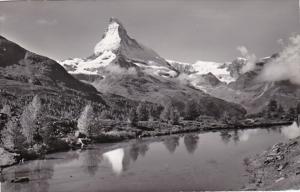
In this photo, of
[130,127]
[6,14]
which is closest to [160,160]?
[6,14]

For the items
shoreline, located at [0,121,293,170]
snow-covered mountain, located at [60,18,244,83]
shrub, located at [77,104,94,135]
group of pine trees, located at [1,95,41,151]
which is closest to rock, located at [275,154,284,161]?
snow-covered mountain, located at [60,18,244,83]

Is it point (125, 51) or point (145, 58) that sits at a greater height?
point (125, 51)

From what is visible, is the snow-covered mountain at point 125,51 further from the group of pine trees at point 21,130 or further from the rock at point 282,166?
the rock at point 282,166

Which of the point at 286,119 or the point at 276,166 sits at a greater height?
the point at 286,119

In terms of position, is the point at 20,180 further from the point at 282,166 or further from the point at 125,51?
the point at 125,51

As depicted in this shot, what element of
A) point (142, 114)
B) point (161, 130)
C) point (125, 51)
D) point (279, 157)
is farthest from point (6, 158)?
point (142, 114)

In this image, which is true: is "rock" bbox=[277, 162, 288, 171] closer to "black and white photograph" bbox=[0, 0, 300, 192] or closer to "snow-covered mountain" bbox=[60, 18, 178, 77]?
"black and white photograph" bbox=[0, 0, 300, 192]

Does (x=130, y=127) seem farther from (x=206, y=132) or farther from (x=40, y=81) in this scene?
(x=40, y=81)

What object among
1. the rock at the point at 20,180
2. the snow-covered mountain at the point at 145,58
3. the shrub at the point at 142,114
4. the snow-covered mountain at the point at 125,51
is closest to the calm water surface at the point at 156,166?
the rock at the point at 20,180
